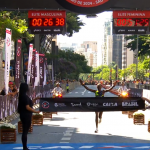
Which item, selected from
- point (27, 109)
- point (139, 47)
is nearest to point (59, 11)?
point (27, 109)

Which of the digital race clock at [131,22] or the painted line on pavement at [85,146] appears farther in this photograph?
the digital race clock at [131,22]

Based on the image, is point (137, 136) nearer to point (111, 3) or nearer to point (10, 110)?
point (111, 3)

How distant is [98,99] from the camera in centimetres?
1498

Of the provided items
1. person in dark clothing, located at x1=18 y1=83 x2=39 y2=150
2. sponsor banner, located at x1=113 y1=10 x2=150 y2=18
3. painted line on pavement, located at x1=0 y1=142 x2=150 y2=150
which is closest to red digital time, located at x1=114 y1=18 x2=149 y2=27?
sponsor banner, located at x1=113 y1=10 x2=150 y2=18

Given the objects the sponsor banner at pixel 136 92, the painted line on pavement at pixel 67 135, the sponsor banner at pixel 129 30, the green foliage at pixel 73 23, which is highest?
the green foliage at pixel 73 23

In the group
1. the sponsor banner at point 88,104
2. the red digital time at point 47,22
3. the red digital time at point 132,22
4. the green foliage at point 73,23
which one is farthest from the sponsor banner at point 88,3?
the green foliage at point 73,23

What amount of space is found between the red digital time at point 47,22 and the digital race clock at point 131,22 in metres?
2.38

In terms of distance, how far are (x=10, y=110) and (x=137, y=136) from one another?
28.6 feet

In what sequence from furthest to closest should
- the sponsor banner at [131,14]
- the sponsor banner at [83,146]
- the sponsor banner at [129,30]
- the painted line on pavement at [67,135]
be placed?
the sponsor banner at [129,30], the sponsor banner at [131,14], the painted line on pavement at [67,135], the sponsor banner at [83,146]

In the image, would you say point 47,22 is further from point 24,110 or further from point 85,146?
point 24,110

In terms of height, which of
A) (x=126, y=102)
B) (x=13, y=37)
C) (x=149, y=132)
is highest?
(x=13, y=37)

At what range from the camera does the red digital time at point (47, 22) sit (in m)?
21.2

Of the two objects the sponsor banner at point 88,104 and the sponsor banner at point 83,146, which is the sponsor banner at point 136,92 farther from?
the sponsor banner at point 83,146

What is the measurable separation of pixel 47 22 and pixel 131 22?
3.76 m
